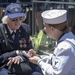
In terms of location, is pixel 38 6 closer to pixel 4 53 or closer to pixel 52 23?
pixel 4 53

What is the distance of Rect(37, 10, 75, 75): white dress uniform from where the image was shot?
280 cm

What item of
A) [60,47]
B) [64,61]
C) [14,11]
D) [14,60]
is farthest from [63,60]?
[14,11]

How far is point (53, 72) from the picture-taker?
9.40ft

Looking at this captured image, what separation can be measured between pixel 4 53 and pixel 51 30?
41.6 inches

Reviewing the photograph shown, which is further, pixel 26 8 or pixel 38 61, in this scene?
pixel 26 8

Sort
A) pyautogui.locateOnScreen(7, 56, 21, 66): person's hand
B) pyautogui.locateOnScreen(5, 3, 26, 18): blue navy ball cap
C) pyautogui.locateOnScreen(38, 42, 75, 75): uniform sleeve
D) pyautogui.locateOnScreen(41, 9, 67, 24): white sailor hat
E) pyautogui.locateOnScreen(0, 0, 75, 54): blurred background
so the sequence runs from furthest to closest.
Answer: pyautogui.locateOnScreen(0, 0, 75, 54): blurred background < pyautogui.locateOnScreen(5, 3, 26, 18): blue navy ball cap < pyautogui.locateOnScreen(7, 56, 21, 66): person's hand < pyautogui.locateOnScreen(41, 9, 67, 24): white sailor hat < pyautogui.locateOnScreen(38, 42, 75, 75): uniform sleeve

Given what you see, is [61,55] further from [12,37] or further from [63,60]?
[12,37]

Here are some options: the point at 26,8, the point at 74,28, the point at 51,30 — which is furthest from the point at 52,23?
the point at 26,8

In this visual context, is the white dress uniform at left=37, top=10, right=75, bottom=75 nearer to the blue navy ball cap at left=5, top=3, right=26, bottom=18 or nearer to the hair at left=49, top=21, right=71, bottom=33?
the hair at left=49, top=21, right=71, bottom=33

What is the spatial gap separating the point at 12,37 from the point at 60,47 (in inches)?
47.5

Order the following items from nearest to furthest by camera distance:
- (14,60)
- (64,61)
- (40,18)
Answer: (64,61) < (14,60) < (40,18)

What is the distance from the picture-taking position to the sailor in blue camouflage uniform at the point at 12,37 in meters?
3.75

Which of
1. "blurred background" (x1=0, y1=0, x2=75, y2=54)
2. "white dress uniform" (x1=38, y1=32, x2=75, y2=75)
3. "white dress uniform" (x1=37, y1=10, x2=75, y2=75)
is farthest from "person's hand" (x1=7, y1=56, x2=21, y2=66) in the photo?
"blurred background" (x1=0, y1=0, x2=75, y2=54)

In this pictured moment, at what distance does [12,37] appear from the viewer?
3.92m
